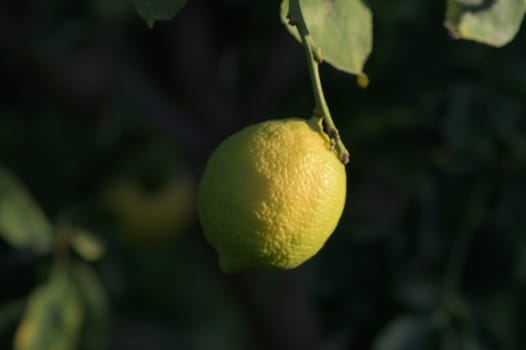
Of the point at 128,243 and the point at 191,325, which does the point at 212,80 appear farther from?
the point at 191,325

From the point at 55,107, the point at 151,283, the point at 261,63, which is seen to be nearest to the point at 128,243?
the point at 55,107

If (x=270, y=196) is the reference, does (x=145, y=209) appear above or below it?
below

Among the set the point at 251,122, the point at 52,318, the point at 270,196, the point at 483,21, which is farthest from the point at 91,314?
the point at 483,21

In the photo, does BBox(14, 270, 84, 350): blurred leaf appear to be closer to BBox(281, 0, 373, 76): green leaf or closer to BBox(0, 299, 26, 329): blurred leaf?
BBox(0, 299, 26, 329): blurred leaf

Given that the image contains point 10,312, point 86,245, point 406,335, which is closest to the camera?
point 406,335

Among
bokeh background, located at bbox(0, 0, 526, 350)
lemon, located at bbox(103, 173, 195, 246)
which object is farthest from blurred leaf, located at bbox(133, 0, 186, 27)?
lemon, located at bbox(103, 173, 195, 246)

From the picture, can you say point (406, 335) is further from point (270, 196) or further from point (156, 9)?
point (156, 9)

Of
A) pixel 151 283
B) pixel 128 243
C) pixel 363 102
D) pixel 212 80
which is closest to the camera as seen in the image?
pixel 363 102
